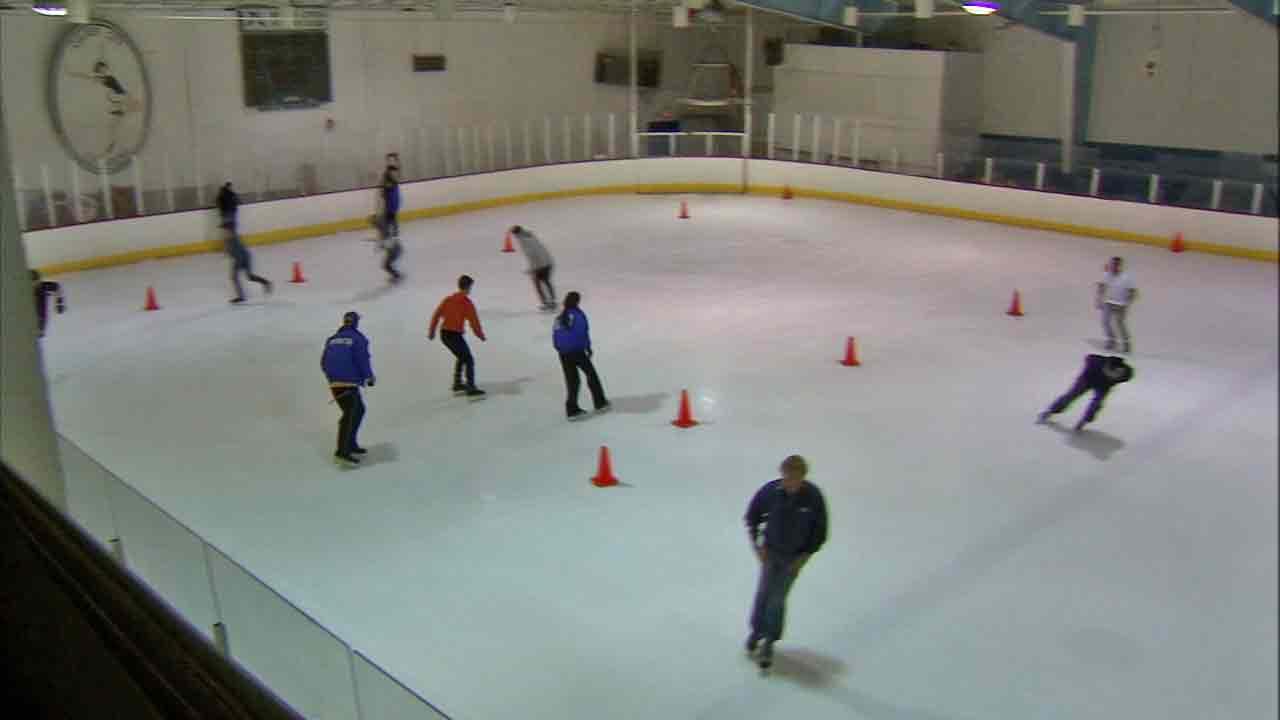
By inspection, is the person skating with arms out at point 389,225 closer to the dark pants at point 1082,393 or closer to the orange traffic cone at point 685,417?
the orange traffic cone at point 685,417

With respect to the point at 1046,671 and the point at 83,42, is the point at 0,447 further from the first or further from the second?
the point at 83,42

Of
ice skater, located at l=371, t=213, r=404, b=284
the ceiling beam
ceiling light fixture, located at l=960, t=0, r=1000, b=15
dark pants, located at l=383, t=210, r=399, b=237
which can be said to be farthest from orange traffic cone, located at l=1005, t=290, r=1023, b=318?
the ceiling beam

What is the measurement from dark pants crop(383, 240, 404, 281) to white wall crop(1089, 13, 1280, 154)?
1030 cm

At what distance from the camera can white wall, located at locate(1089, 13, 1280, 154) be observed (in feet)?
4.86

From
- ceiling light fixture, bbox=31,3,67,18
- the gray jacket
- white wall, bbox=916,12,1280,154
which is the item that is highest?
ceiling light fixture, bbox=31,3,67,18

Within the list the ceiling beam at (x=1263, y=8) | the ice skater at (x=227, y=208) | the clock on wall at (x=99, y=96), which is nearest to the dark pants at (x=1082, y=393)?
the ceiling beam at (x=1263, y=8)

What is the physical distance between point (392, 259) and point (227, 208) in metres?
2.32

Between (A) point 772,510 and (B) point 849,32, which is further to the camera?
(B) point 849,32

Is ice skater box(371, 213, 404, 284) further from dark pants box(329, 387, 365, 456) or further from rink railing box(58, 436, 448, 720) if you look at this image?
rink railing box(58, 436, 448, 720)

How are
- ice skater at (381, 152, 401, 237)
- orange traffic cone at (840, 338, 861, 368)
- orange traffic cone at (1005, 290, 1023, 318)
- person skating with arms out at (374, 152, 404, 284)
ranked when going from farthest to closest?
ice skater at (381, 152, 401, 237)
person skating with arms out at (374, 152, 404, 284)
orange traffic cone at (1005, 290, 1023, 318)
orange traffic cone at (840, 338, 861, 368)

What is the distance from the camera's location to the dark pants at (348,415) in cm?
840

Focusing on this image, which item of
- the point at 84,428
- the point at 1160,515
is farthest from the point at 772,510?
the point at 84,428

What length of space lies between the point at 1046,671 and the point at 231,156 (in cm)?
1693

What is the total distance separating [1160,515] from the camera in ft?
23.1
